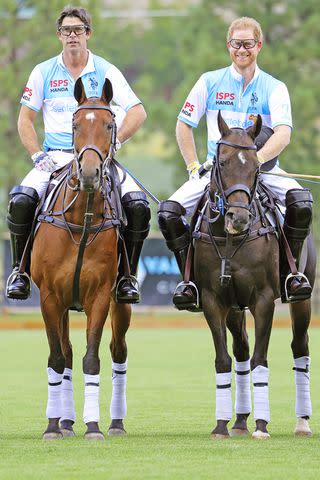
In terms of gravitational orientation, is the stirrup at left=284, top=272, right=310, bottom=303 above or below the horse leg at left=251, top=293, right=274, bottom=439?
above

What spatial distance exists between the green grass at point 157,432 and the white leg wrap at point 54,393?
0.86ft

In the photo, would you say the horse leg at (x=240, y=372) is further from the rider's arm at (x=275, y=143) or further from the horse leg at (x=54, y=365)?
the rider's arm at (x=275, y=143)

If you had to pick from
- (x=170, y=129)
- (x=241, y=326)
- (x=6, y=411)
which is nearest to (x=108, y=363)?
(x=6, y=411)

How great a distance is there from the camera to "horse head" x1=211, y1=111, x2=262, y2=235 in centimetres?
907

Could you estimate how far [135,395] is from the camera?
43.7ft

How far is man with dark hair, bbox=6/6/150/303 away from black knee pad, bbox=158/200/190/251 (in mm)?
125

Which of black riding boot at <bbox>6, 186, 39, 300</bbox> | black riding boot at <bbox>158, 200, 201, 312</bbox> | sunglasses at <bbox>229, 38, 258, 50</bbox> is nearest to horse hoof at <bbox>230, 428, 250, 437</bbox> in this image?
black riding boot at <bbox>158, 200, 201, 312</bbox>

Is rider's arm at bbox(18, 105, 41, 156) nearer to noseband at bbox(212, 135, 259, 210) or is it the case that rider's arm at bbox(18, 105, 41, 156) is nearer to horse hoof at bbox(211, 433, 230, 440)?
noseband at bbox(212, 135, 259, 210)

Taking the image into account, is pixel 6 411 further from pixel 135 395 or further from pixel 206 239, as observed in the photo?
pixel 206 239

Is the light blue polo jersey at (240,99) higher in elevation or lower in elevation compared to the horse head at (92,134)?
higher

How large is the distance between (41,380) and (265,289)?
6.11m

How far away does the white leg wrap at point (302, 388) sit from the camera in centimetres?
1004

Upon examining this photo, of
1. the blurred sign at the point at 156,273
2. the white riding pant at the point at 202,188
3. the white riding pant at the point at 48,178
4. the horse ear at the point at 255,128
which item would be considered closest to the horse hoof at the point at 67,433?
the white riding pant at the point at 48,178

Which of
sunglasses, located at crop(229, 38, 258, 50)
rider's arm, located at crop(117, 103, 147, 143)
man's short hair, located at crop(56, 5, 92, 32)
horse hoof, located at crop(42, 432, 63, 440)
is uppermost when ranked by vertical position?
man's short hair, located at crop(56, 5, 92, 32)
